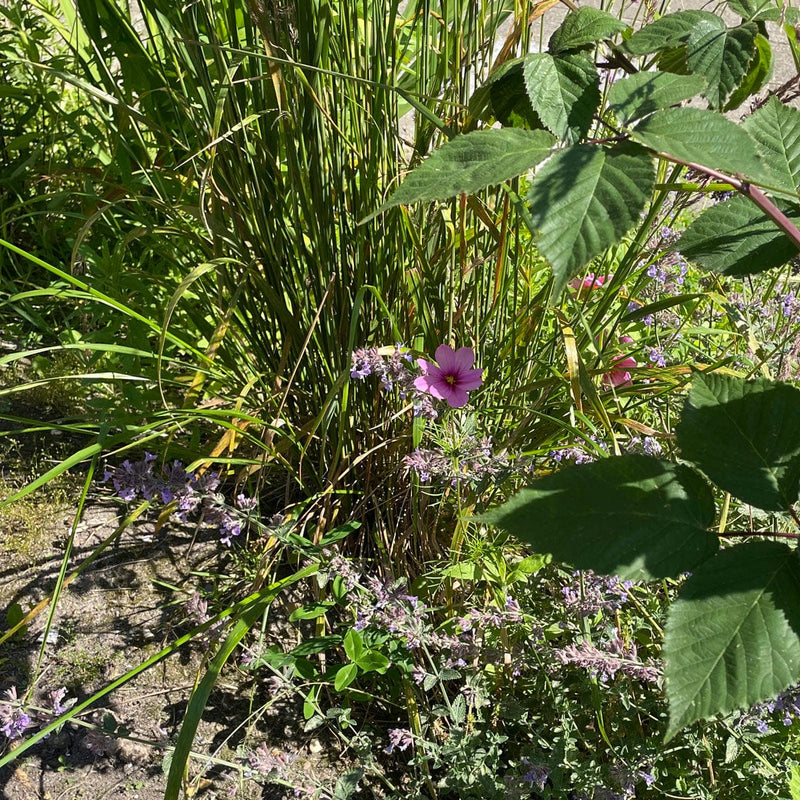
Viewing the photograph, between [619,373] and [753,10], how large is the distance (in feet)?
2.34

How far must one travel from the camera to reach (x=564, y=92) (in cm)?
75

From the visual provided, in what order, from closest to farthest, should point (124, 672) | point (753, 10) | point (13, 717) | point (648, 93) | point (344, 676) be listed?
point (648, 93) < point (753, 10) < point (13, 717) < point (344, 676) < point (124, 672)

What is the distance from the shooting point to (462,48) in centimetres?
133

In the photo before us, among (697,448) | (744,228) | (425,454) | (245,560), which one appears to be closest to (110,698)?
(245,560)

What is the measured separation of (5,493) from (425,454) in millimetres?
1015

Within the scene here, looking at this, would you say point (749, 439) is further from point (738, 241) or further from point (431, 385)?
point (431, 385)

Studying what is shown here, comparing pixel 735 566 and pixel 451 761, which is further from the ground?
pixel 735 566

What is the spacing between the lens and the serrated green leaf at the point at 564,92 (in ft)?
2.40

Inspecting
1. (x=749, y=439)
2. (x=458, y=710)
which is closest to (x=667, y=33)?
(x=749, y=439)

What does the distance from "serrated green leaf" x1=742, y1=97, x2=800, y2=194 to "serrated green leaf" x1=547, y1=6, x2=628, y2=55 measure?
16 cm

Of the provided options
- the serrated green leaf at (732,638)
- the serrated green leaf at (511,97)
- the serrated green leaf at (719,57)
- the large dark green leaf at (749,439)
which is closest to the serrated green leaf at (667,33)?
the serrated green leaf at (719,57)

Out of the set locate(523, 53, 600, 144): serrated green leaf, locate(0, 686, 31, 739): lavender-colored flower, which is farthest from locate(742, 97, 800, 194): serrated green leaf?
locate(0, 686, 31, 739): lavender-colored flower

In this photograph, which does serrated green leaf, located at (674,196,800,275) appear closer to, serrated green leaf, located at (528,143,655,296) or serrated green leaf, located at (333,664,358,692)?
serrated green leaf, located at (528,143,655,296)

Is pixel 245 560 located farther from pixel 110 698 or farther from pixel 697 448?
pixel 697 448
